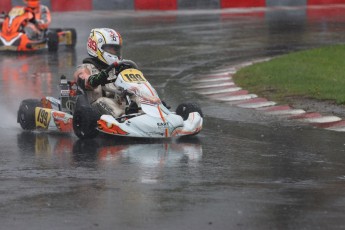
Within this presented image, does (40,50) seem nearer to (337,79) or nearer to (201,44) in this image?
(201,44)

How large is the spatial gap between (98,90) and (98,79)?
1.13ft

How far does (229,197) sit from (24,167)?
6.91 ft

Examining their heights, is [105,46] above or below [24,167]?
above

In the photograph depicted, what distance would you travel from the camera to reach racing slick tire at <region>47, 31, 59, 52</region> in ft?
61.7

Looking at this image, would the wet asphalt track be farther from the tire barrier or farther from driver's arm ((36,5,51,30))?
the tire barrier

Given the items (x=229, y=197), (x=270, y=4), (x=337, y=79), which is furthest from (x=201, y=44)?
(x=229, y=197)

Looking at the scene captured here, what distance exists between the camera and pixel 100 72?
34.3ft

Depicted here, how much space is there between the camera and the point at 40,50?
1941 centimetres

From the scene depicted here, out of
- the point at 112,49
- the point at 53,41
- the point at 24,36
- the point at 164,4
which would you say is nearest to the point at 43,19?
the point at 24,36

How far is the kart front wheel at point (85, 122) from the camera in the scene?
10.1 metres

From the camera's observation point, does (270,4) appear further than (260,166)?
Yes

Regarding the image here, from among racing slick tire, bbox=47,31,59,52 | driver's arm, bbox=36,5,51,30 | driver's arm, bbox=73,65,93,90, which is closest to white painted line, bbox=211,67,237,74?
racing slick tire, bbox=47,31,59,52

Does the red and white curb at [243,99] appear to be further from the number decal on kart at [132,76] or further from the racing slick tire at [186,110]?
the number decal on kart at [132,76]

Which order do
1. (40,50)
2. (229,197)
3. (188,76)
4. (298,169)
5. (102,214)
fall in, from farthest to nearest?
1. (40,50)
2. (188,76)
3. (298,169)
4. (229,197)
5. (102,214)
